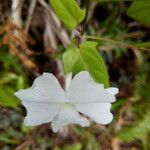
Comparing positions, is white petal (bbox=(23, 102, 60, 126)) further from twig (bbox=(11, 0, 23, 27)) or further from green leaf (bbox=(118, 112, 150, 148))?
green leaf (bbox=(118, 112, 150, 148))

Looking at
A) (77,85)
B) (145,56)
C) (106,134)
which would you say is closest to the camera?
(77,85)

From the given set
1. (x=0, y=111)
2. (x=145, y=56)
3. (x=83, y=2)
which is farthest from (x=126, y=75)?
(x=0, y=111)

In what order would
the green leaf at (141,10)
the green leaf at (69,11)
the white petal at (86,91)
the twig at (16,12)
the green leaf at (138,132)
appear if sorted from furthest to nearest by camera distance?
the green leaf at (138,132) < the twig at (16,12) < the green leaf at (141,10) < the green leaf at (69,11) < the white petal at (86,91)

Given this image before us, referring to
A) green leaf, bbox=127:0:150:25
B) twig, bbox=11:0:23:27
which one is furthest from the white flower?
twig, bbox=11:0:23:27

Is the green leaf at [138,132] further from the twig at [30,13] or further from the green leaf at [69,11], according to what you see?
the green leaf at [69,11]

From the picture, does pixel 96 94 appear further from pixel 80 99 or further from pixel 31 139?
pixel 31 139

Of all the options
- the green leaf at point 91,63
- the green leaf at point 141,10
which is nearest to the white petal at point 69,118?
the green leaf at point 91,63
